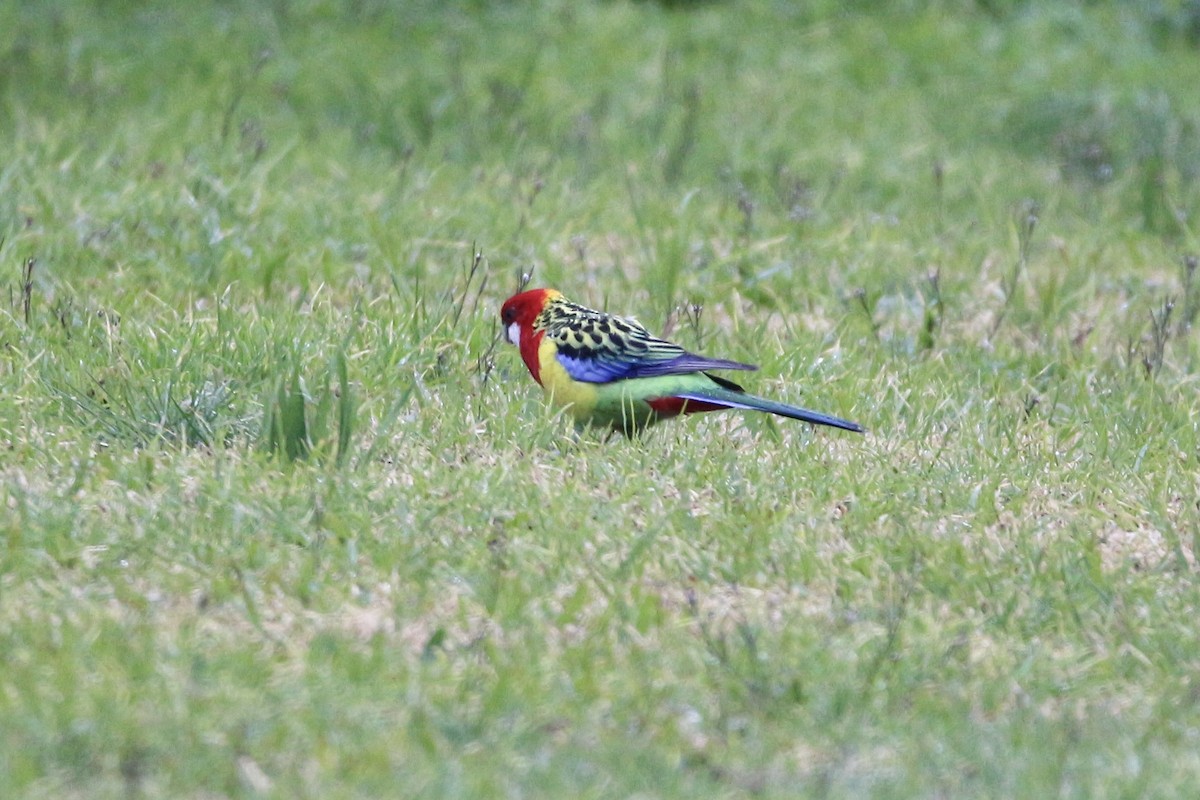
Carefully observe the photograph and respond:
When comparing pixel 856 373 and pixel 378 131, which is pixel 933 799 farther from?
pixel 378 131

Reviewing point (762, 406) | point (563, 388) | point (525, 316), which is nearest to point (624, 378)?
point (563, 388)

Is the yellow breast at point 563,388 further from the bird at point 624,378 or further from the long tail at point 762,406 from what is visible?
the long tail at point 762,406

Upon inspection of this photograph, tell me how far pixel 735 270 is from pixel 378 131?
2145 millimetres

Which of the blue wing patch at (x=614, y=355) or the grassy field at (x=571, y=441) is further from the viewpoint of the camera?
the blue wing patch at (x=614, y=355)

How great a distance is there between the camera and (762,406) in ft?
14.8

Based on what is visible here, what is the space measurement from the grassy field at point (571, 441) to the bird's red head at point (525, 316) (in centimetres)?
14

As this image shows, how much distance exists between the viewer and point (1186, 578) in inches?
156

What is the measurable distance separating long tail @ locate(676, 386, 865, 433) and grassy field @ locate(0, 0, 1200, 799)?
129mm

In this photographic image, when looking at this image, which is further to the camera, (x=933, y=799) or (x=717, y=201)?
(x=717, y=201)

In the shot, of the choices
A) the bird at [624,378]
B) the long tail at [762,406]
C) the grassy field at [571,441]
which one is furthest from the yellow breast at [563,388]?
the long tail at [762,406]

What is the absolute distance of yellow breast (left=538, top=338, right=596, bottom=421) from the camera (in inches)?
186

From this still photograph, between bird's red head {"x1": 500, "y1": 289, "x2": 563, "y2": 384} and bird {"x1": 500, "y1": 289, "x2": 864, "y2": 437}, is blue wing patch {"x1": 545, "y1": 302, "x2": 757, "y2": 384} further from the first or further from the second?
bird's red head {"x1": 500, "y1": 289, "x2": 563, "y2": 384}

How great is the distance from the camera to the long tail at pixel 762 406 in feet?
14.8

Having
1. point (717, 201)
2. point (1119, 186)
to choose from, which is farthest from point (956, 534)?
point (1119, 186)
